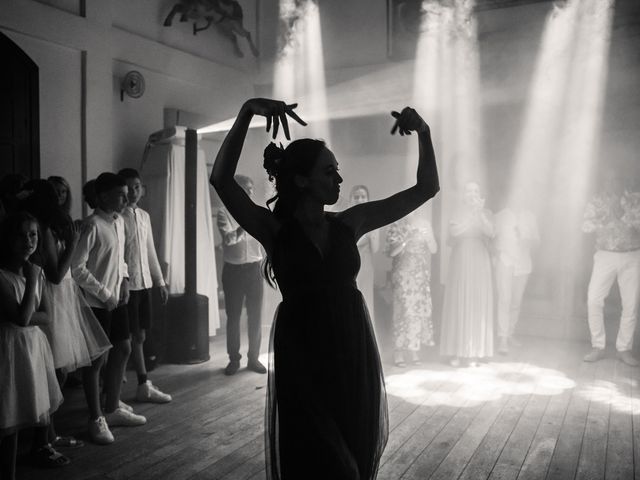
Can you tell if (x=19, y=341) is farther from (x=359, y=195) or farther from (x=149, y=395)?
(x=359, y=195)

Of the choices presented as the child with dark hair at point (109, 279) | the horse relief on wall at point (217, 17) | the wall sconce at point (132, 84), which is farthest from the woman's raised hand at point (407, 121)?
the horse relief on wall at point (217, 17)

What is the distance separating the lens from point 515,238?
582cm

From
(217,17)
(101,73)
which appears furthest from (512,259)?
(101,73)

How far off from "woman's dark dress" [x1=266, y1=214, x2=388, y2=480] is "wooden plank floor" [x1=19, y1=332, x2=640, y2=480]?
1336 mm

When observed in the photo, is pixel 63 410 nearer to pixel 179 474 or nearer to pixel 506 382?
pixel 179 474

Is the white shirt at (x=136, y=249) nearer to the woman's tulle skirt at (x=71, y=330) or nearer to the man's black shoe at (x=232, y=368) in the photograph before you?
the woman's tulle skirt at (x=71, y=330)

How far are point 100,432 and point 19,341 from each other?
35.8 inches

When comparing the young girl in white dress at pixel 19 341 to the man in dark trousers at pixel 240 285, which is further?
the man in dark trousers at pixel 240 285

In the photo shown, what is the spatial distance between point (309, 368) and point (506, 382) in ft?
11.0

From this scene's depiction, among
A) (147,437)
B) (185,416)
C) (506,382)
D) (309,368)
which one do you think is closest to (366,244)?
(506,382)

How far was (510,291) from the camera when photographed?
19.0ft

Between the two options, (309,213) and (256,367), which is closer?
(309,213)

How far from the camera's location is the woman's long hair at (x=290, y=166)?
1644mm

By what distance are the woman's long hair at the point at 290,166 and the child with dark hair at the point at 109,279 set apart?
6.05ft
